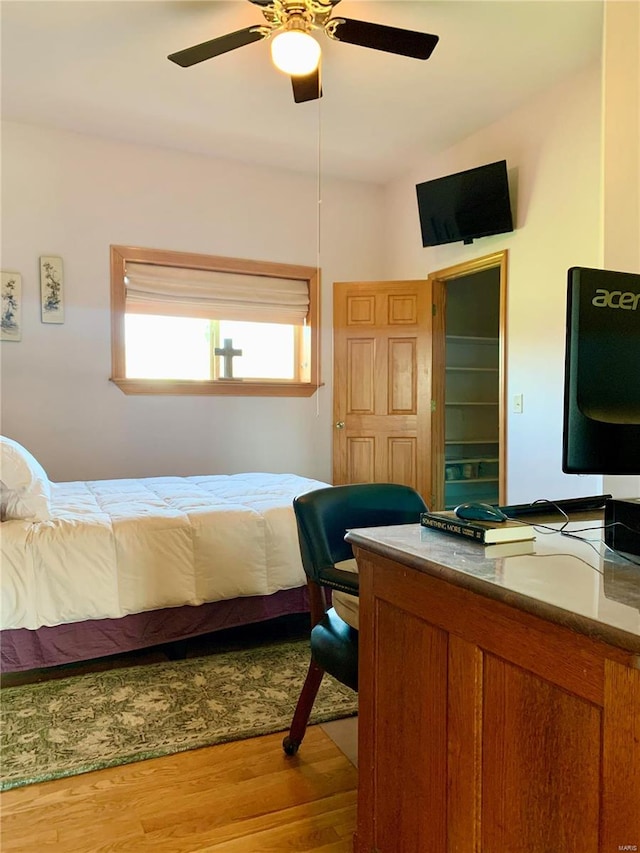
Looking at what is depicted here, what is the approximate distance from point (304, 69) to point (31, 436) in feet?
9.44

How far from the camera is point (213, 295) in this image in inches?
175

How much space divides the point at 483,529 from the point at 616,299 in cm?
50

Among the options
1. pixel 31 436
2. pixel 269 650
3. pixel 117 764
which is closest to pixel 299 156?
pixel 31 436

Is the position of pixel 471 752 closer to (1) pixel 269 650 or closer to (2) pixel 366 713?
(2) pixel 366 713

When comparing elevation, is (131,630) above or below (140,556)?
below

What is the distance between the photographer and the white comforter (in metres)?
2.25

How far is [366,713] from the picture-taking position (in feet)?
4.34

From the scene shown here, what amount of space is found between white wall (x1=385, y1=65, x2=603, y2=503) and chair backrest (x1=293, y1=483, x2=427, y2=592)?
1.58 meters

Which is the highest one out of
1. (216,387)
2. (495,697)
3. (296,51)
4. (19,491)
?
(296,51)

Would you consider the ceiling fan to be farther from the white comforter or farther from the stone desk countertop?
the stone desk countertop

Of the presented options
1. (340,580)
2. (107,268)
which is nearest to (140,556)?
(340,580)

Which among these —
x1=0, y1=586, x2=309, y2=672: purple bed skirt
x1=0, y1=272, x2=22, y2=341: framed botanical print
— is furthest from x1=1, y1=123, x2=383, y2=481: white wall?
x1=0, y1=586, x2=309, y2=672: purple bed skirt

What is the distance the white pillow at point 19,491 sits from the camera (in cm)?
231

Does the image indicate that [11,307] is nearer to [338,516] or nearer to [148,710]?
[148,710]
